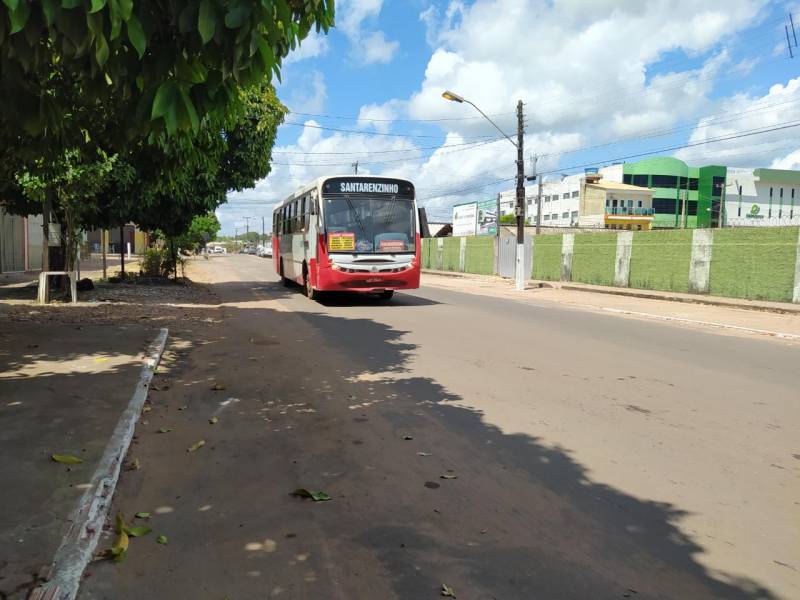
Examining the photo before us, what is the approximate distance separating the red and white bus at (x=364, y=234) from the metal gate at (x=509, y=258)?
15.4 meters

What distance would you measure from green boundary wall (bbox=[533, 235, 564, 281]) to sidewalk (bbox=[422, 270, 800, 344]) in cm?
343

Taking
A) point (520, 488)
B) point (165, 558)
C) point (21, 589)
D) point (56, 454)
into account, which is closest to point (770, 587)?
point (520, 488)

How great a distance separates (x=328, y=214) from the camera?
14555mm

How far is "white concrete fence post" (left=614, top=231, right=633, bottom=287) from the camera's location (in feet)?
73.4

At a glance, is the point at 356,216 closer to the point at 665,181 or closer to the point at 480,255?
the point at 480,255

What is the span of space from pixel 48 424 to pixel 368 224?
1052cm

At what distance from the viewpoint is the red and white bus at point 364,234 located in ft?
47.4

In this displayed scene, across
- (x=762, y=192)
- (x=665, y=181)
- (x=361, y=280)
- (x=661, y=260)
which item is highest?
(x=665, y=181)

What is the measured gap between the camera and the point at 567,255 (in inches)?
1029

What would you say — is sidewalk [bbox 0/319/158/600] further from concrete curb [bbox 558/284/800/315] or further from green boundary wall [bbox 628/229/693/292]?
green boundary wall [bbox 628/229/693/292]

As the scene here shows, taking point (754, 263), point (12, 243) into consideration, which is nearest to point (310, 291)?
point (754, 263)

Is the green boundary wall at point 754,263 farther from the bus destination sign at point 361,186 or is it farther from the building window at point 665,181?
the building window at point 665,181

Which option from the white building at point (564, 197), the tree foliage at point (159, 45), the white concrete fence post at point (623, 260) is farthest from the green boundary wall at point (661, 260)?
the white building at point (564, 197)

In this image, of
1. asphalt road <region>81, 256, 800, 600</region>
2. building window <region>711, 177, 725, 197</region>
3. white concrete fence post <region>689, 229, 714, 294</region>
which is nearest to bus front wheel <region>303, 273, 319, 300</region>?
asphalt road <region>81, 256, 800, 600</region>
